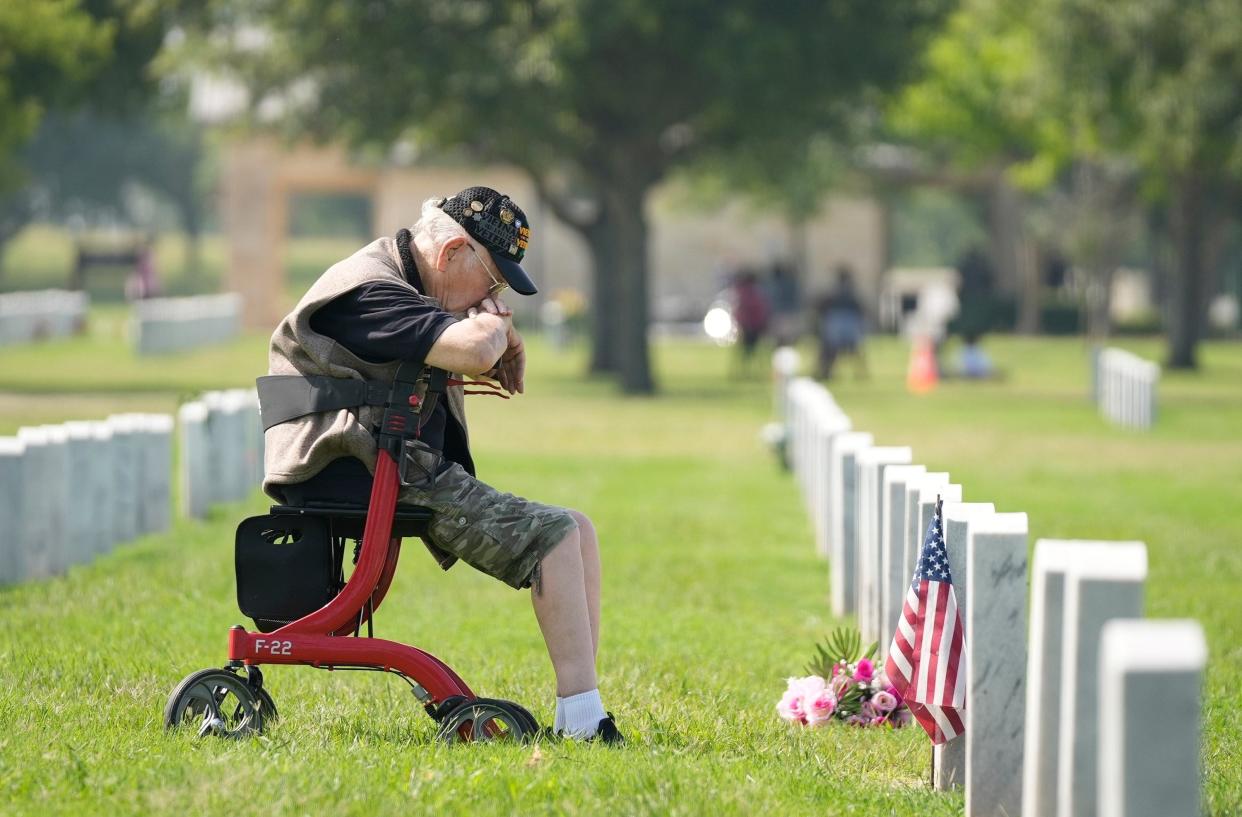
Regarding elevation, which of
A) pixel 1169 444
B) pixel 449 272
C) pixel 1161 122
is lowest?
pixel 1169 444

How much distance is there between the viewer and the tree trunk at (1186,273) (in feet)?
121

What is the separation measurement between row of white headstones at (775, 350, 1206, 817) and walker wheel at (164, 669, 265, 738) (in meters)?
2.02

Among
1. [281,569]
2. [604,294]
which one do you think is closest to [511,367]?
[281,569]

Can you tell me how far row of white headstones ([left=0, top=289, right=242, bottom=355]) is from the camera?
40.0 metres

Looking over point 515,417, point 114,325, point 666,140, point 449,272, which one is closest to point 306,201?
point 114,325

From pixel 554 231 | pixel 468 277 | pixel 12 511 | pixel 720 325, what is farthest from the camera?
pixel 554 231

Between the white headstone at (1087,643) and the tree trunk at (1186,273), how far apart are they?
33.9 m

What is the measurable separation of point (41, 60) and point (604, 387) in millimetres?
10460

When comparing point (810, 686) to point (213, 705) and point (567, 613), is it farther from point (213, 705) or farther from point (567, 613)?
point (213, 705)

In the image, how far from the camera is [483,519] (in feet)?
19.9

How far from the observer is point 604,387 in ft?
112

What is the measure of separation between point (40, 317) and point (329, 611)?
38.3 meters

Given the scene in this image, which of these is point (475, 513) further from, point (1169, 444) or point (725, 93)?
point (725, 93)

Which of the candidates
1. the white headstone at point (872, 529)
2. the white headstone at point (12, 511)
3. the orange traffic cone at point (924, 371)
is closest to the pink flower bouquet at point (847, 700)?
the white headstone at point (872, 529)
